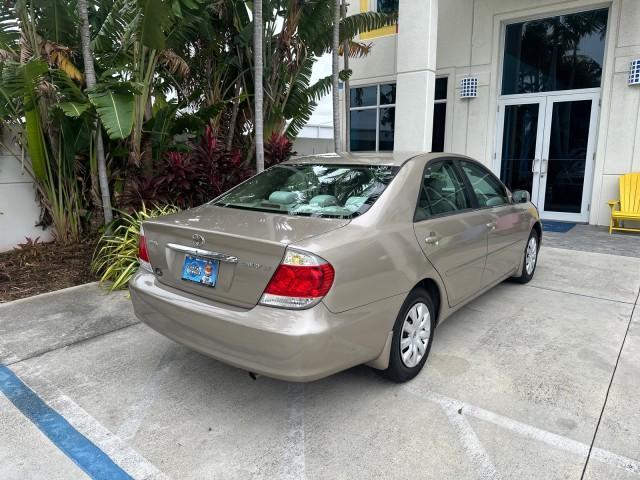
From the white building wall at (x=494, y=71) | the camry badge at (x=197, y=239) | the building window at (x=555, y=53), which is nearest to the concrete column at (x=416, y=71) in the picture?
the white building wall at (x=494, y=71)

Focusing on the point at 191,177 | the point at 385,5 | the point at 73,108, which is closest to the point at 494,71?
the point at 385,5

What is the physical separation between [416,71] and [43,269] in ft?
23.6

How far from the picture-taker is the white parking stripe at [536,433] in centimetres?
247

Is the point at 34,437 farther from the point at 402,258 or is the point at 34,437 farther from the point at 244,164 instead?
the point at 244,164

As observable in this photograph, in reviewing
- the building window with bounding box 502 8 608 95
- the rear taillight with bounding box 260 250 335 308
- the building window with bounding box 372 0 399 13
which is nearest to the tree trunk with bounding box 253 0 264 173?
the rear taillight with bounding box 260 250 335 308

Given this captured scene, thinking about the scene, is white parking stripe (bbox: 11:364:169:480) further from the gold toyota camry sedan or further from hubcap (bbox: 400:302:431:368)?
hubcap (bbox: 400:302:431:368)

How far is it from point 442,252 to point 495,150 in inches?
313

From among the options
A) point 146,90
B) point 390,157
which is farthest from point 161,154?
point 390,157

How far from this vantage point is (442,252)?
11.3ft

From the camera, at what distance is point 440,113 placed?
11250mm

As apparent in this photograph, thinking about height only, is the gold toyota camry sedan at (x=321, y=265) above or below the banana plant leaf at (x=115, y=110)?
below

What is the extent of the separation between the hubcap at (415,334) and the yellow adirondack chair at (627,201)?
680cm

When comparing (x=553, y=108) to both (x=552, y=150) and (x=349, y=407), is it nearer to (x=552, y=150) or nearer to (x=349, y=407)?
(x=552, y=150)

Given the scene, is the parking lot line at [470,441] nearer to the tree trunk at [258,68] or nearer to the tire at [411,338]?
the tire at [411,338]
